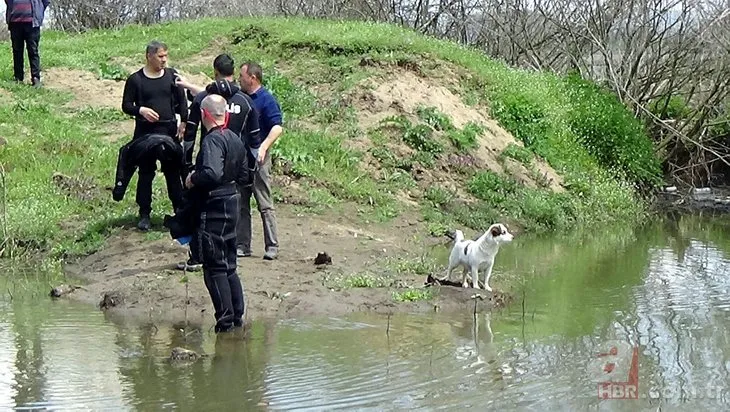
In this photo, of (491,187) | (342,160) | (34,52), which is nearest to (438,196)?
(491,187)

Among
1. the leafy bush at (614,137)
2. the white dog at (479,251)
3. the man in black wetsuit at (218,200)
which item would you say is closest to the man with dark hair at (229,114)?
the man in black wetsuit at (218,200)

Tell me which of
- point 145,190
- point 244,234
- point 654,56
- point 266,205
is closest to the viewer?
point 266,205

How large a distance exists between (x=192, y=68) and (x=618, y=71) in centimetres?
822

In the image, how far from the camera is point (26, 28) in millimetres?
15430

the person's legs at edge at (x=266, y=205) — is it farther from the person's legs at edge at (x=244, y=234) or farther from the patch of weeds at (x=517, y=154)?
the patch of weeds at (x=517, y=154)

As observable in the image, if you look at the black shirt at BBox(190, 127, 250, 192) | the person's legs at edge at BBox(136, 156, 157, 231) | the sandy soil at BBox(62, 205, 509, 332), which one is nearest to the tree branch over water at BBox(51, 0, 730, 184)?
the sandy soil at BBox(62, 205, 509, 332)

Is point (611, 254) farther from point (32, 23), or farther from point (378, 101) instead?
point (32, 23)

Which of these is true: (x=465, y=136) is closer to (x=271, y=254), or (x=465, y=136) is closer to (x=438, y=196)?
(x=438, y=196)

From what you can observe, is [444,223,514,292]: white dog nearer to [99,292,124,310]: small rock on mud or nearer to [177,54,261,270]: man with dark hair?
[177,54,261,270]: man with dark hair

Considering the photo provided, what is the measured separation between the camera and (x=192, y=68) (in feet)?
56.8

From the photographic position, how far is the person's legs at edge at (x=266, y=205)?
967 cm

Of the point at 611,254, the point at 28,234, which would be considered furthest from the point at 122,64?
the point at 611,254

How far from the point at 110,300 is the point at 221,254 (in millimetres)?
1559

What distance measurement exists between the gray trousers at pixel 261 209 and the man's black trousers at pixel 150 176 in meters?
0.92
